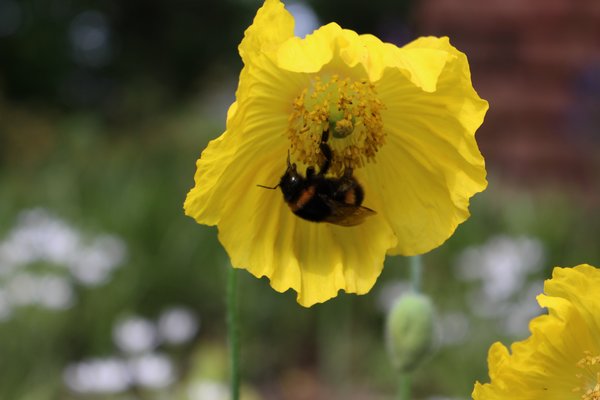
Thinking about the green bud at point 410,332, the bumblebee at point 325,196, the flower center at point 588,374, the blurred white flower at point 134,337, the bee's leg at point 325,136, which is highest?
the blurred white flower at point 134,337

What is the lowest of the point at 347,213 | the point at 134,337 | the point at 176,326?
the point at 347,213

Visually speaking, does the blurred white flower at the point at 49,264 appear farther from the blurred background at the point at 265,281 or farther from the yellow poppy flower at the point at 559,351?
the yellow poppy flower at the point at 559,351

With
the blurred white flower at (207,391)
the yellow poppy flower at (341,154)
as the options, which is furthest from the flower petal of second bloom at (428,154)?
the blurred white flower at (207,391)

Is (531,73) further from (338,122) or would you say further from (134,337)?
(338,122)

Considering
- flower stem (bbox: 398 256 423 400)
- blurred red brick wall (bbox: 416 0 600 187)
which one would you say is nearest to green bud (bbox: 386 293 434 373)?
flower stem (bbox: 398 256 423 400)

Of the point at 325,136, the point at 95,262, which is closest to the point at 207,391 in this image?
the point at 95,262
